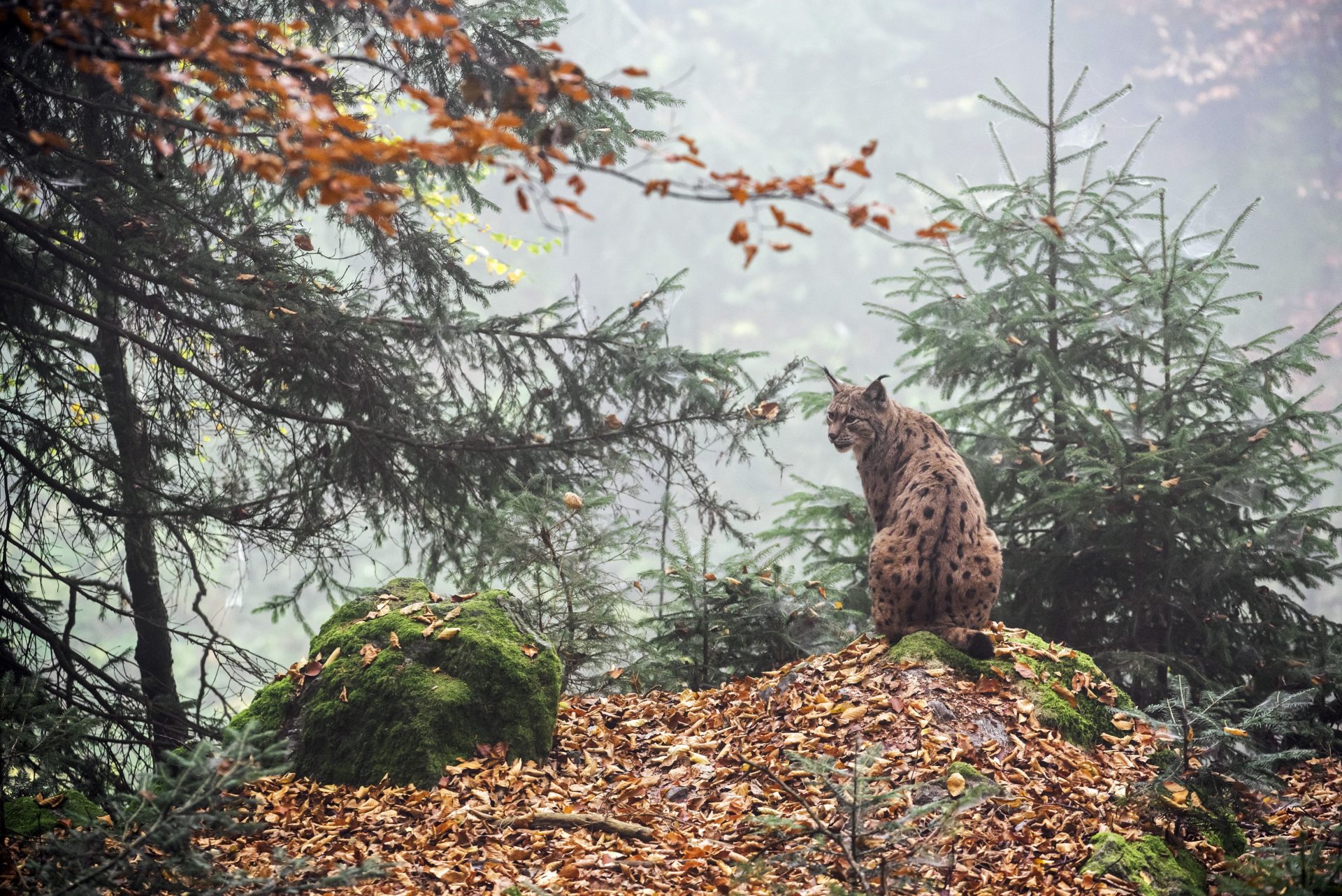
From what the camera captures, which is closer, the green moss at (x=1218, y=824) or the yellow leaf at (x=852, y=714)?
the green moss at (x=1218, y=824)

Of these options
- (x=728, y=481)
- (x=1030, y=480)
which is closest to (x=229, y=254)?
(x=1030, y=480)

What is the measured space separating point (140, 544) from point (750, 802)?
4240 millimetres

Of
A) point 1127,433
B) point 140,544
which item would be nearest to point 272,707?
point 140,544

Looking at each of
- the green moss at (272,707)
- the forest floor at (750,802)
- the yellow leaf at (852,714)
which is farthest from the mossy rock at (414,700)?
the yellow leaf at (852,714)

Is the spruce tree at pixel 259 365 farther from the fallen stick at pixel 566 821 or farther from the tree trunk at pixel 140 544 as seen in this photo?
the fallen stick at pixel 566 821

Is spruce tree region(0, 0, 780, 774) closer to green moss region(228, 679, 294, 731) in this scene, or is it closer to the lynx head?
green moss region(228, 679, 294, 731)

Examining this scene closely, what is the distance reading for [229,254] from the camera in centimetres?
642

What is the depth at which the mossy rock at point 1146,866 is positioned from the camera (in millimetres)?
3791

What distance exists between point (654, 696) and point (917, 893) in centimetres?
296

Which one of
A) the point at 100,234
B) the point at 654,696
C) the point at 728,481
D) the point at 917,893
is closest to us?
the point at 917,893

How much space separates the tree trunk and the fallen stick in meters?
2.27

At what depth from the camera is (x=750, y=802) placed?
449 cm

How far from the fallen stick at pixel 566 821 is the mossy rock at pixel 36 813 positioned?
1.86 meters

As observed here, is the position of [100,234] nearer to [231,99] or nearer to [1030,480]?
[231,99]
